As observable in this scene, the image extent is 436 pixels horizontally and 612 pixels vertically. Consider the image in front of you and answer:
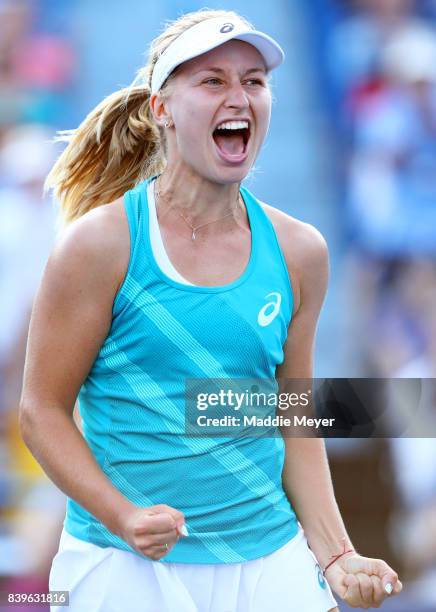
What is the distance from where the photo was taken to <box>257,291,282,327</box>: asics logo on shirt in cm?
254

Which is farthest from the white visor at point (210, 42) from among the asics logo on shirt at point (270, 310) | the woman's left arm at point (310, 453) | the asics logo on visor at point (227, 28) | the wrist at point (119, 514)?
the wrist at point (119, 514)

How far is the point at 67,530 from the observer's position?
266 cm

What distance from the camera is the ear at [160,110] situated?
2680 mm

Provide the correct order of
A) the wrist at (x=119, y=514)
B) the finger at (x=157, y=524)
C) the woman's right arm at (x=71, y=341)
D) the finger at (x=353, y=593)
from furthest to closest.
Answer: the finger at (x=353, y=593) → the woman's right arm at (x=71, y=341) → the wrist at (x=119, y=514) → the finger at (x=157, y=524)

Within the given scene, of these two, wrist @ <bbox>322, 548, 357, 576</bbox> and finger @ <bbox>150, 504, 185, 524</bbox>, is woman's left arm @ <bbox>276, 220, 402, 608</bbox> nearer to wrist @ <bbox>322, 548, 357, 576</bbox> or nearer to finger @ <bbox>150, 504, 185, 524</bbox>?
wrist @ <bbox>322, 548, 357, 576</bbox>

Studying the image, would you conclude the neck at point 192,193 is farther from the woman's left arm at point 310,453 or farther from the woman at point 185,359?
the woman's left arm at point 310,453

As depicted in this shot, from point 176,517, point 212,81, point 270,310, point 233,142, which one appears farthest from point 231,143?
point 176,517

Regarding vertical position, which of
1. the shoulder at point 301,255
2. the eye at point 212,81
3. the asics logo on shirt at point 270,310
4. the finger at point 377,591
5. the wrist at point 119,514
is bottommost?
the finger at point 377,591

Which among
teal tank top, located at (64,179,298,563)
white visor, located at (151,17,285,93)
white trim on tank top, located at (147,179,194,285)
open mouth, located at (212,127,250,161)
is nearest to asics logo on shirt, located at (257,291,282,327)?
teal tank top, located at (64,179,298,563)

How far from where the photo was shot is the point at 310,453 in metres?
2.77

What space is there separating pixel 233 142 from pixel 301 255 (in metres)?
0.30

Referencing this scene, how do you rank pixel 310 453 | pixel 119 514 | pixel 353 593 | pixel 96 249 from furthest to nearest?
pixel 310 453 < pixel 353 593 < pixel 96 249 < pixel 119 514

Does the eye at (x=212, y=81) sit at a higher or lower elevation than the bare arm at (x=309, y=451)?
higher

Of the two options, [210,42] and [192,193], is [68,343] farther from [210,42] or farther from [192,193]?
[210,42]
